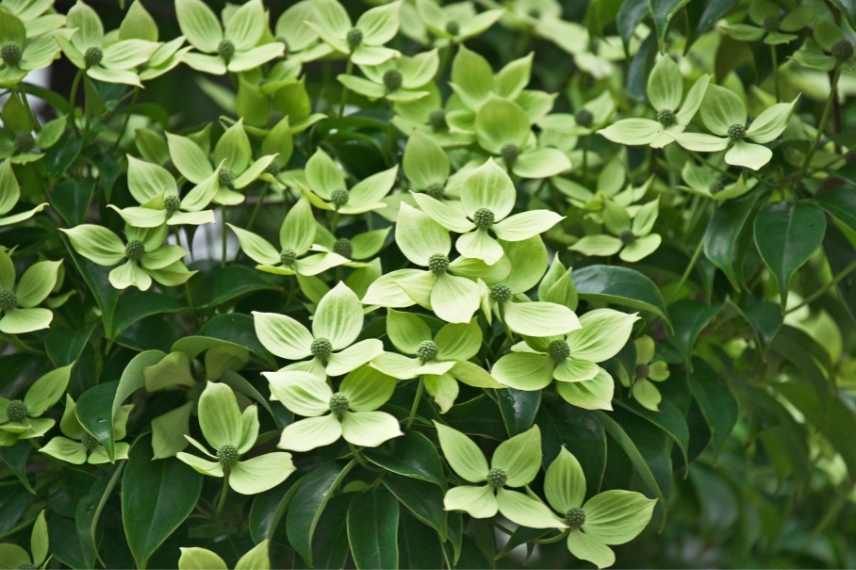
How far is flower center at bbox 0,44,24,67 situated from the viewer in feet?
2.23

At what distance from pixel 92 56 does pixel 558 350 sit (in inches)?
13.8

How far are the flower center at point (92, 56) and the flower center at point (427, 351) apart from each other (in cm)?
29

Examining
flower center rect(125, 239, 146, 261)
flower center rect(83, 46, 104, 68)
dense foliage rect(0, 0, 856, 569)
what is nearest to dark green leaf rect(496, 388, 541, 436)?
dense foliage rect(0, 0, 856, 569)

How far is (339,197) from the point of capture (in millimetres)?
700

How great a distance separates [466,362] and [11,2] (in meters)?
0.41

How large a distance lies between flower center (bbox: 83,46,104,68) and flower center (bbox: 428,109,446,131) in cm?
23

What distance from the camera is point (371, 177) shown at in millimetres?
722

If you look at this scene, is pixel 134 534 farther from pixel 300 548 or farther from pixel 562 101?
pixel 562 101

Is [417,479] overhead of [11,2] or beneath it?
beneath

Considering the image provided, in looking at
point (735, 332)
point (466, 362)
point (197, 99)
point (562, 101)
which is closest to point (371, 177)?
point (466, 362)

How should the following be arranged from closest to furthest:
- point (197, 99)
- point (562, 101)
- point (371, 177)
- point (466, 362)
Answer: point (466, 362) < point (371, 177) < point (562, 101) < point (197, 99)

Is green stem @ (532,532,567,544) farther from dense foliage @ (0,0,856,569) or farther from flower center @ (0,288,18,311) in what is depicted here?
flower center @ (0,288,18,311)

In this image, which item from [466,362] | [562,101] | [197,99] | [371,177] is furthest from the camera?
[197,99]

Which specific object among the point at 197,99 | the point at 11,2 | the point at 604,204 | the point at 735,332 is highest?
the point at 11,2
